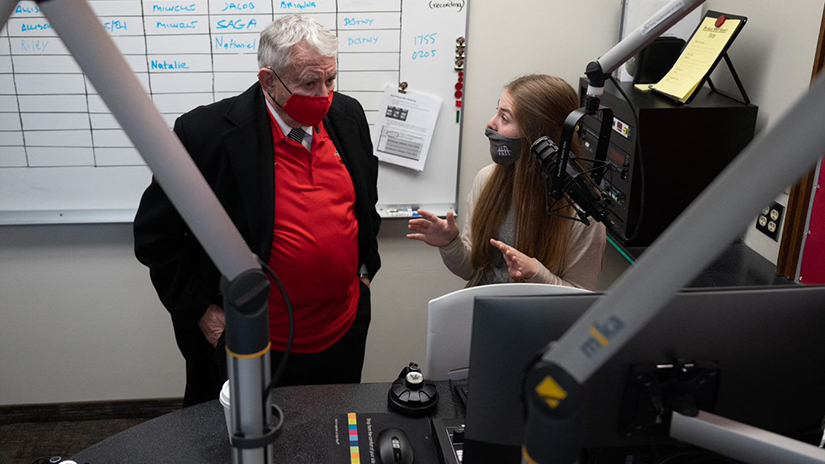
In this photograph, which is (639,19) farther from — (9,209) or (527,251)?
(9,209)

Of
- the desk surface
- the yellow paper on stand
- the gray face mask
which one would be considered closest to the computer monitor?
the desk surface

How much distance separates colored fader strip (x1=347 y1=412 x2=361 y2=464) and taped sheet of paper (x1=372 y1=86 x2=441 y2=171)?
4.44 feet

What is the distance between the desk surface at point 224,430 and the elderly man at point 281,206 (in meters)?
0.39

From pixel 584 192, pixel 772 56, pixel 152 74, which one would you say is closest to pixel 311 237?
pixel 584 192

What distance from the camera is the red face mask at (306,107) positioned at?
6.32ft

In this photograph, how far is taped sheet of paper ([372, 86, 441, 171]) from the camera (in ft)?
8.87

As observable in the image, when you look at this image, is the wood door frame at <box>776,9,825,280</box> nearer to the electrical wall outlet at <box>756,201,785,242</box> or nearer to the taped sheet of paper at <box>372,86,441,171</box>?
the electrical wall outlet at <box>756,201,785,242</box>

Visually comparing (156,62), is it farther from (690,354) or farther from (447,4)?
(690,354)

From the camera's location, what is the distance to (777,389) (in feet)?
3.70

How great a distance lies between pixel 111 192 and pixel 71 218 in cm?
18

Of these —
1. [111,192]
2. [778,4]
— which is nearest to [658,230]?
[778,4]

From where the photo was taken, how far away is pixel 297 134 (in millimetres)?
2016

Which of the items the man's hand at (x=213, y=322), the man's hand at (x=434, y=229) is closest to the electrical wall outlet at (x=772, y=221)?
the man's hand at (x=434, y=229)

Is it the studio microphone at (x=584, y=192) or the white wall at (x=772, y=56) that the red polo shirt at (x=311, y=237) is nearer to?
the studio microphone at (x=584, y=192)
